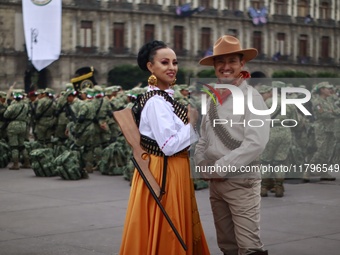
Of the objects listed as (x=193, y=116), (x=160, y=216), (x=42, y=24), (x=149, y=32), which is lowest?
(x=160, y=216)

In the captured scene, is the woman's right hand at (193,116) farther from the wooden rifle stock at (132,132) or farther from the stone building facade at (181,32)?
the stone building facade at (181,32)

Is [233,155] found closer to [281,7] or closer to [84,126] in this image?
[84,126]

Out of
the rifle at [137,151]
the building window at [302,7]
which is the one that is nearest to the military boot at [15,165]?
the rifle at [137,151]

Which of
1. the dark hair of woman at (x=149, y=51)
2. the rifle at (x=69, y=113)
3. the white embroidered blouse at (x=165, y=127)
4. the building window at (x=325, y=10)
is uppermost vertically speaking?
the building window at (x=325, y=10)

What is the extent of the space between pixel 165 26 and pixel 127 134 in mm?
45836

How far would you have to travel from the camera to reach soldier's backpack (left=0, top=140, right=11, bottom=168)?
16.3 metres

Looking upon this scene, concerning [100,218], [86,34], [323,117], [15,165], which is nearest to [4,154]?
[15,165]

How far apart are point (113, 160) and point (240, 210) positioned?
973 cm

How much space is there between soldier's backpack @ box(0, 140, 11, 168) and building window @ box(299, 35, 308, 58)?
42.6 meters

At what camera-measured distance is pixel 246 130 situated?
4.99 metres

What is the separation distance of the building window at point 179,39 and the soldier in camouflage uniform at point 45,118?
115 ft

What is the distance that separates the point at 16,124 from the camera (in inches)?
631

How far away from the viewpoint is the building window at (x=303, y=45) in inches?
2245

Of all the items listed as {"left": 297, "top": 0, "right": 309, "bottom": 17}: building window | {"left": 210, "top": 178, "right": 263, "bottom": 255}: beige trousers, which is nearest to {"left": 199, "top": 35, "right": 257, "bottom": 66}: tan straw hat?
{"left": 210, "top": 178, "right": 263, "bottom": 255}: beige trousers
